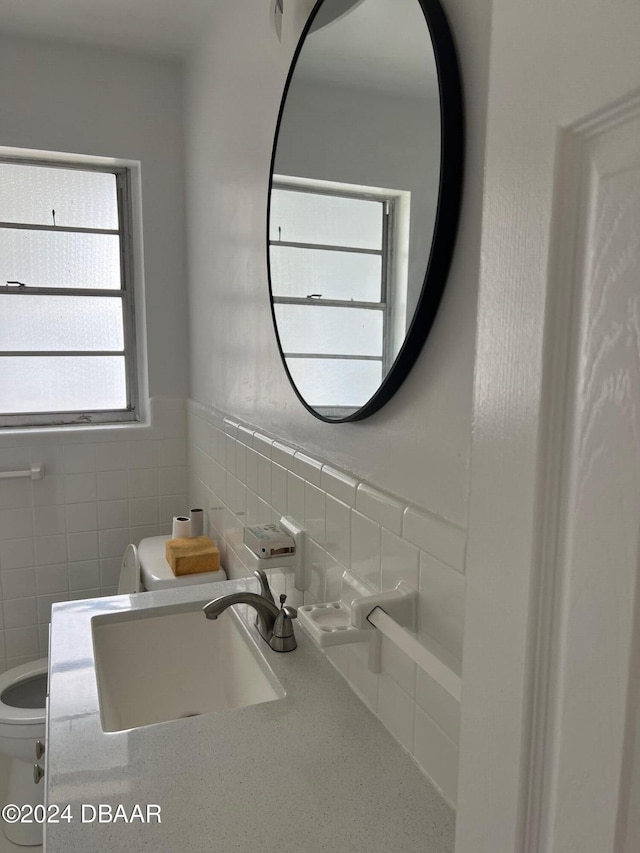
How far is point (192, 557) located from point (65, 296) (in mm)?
1286

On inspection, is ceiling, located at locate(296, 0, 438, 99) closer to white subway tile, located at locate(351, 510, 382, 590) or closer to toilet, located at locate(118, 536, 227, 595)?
white subway tile, located at locate(351, 510, 382, 590)

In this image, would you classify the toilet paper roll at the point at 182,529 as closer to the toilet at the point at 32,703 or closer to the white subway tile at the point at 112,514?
the toilet at the point at 32,703

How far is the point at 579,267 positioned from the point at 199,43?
7.29 feet

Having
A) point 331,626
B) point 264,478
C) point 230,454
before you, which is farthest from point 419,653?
point 230,454

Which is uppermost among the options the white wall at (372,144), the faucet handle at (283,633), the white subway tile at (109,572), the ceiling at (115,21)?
the ceiling at (115,21)

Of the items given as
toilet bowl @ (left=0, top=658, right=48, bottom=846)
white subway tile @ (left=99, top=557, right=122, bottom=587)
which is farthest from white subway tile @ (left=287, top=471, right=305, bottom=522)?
white subway tile @ (left=99, top=557, right=122, bottom=587)

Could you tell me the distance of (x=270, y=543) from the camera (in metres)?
1.29

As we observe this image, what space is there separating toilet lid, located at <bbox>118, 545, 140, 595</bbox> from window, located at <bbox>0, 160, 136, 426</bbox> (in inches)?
23.8

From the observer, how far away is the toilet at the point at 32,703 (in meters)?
1.93

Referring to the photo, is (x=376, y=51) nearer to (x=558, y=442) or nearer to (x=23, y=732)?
(x=558, y=442)

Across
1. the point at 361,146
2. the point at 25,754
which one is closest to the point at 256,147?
the point at 361,146

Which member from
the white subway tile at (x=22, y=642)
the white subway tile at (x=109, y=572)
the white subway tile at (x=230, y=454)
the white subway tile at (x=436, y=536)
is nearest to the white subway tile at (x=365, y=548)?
the white subway tile at (x=436, y=536)

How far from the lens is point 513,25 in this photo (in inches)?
16.8

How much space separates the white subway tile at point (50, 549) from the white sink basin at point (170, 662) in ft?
3.88
